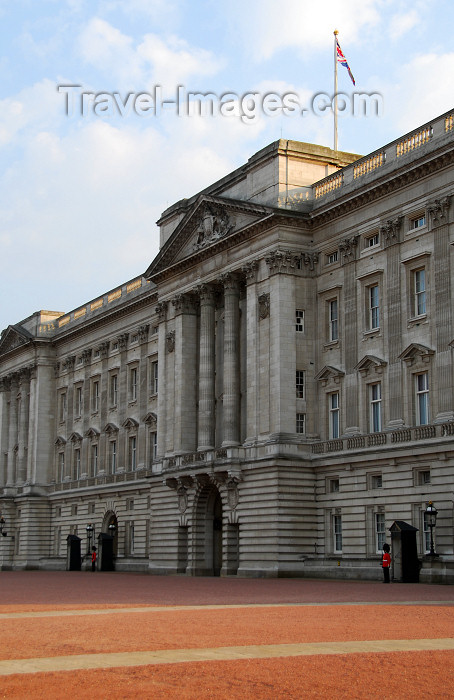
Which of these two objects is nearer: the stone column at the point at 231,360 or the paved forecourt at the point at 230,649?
the paved forecourt at the point at 230,649

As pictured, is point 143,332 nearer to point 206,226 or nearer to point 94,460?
point 94,460

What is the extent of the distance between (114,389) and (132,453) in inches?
284

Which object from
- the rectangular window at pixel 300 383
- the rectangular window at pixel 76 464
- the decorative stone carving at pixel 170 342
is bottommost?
the rectangular window at pixel 76 464

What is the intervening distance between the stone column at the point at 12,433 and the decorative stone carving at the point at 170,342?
37.2 m

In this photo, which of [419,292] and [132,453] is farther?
[132,453]

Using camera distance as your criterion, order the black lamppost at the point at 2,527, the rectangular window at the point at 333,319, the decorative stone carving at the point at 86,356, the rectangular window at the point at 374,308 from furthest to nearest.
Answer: the black lamppost at the point at 2,527, the decorative stone carving at the point at 86,356, the rectangular window at the point at 333,319, the rectangular window at the point at 374,308

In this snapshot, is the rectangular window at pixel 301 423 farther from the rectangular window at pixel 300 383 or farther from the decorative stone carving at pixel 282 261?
the decorative stone carving at pixel 282 261

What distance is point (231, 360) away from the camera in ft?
217

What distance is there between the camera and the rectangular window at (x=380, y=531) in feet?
182

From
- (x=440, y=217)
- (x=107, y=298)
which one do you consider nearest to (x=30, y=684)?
(x=440, y=217)

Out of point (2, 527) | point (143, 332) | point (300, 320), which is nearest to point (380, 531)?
point (300, 320)

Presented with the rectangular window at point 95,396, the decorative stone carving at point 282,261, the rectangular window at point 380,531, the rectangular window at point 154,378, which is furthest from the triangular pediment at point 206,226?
the rectangular window at point 95,396

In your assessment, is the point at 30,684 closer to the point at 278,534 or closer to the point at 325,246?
the point at 278,534

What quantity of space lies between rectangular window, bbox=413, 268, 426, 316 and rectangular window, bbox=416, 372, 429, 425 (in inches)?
134
